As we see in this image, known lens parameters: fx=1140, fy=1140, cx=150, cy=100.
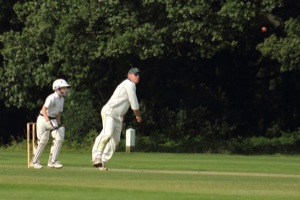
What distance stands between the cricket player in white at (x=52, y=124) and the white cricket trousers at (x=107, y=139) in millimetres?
891

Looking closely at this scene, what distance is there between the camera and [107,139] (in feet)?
69.3

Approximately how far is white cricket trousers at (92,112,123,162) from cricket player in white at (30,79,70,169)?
891 mm

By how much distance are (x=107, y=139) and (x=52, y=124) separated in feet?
4.37

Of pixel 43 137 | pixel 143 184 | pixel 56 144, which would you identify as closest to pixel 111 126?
pixel 56 144

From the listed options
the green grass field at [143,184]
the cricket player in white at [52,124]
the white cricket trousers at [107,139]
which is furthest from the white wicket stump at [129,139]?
the white cricket trousers at [107,139]

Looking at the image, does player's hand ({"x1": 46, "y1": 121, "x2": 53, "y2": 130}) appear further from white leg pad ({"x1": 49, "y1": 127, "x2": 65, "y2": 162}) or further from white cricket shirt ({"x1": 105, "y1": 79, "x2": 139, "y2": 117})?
white cricket shirt ({"x1": 105, "y1": 79, "x2": 139, "y2": 117})

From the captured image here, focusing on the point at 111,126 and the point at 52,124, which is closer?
the point at 111,126

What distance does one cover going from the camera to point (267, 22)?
36.5 meters

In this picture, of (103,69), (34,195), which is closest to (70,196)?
(34,195)

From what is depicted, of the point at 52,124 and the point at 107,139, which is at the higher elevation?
the point at 52,124

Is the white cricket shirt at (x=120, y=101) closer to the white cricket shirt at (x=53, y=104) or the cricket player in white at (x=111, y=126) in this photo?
the cricket player in white at (x=111, y=126)

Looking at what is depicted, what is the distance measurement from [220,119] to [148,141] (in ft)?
11.9

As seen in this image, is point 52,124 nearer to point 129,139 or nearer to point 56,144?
point 56,144

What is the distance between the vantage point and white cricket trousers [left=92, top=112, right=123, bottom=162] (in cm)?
2112
